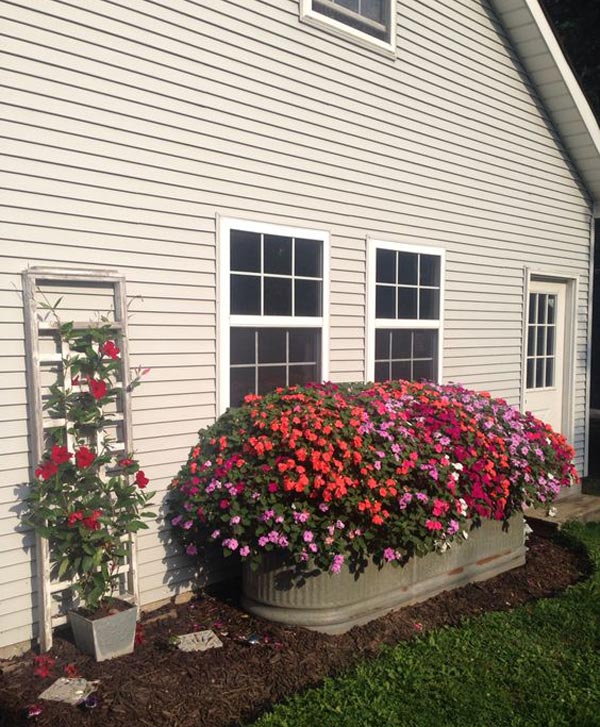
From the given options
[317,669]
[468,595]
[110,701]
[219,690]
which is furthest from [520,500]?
[110,701]

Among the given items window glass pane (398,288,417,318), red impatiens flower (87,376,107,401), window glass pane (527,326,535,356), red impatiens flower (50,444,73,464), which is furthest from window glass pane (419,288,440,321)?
red impatiens flower (50,444,73,464)

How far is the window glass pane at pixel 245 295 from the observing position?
4.91 metres

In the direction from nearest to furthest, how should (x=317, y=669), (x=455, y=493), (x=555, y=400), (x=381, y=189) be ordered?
(x=317, y=669)
(x=455, y=493)
(x=381, y=189)
(x=555, y=400)

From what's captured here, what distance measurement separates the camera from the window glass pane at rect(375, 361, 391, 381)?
6.04m

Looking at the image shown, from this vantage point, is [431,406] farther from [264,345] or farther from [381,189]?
[381,189]

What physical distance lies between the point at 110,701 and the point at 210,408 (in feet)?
6.47

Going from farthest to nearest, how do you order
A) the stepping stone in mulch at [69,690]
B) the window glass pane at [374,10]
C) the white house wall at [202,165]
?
the window glass pane at [374,10] < the white house wall at [202,165] < the stepping stone in mulch at [69,690]

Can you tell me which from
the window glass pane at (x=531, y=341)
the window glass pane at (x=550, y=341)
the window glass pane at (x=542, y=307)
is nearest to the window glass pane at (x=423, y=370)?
the window glass pane at (x=531, y=341)

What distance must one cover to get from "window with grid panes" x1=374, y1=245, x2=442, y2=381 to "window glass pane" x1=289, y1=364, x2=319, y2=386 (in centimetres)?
77

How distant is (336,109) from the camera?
552 centimetres

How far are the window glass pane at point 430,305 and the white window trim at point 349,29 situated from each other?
2089 mm

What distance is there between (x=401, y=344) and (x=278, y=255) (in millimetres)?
1666

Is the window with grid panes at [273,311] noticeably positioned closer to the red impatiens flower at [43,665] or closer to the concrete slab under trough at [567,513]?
the red impatiens flower at [43,665]

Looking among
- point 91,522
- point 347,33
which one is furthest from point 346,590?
point 347,33
